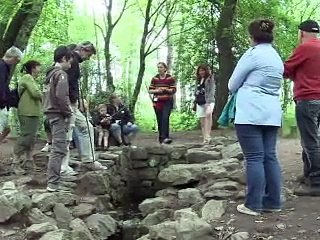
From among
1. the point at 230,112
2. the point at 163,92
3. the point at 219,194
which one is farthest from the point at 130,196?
the point at 230,112

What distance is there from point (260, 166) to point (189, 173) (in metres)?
2.79

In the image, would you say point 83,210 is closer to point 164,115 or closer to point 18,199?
point 18,199

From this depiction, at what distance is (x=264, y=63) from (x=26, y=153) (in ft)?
15.4

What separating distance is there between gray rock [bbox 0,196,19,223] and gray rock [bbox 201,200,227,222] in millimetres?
2027

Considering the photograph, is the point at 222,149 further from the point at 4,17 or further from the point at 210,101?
the point at 4,17

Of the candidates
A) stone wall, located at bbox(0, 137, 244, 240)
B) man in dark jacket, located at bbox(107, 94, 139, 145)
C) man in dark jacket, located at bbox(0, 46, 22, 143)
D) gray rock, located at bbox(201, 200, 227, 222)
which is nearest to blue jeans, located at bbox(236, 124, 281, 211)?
gray rock, located at bbox(201, 200, 227, 222)

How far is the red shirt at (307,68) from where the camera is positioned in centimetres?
611

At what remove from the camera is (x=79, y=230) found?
6.35 metres

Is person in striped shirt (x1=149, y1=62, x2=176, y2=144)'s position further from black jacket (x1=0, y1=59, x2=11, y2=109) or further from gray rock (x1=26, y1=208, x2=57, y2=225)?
gray rock (x1=26, y1=208, x2=57, y2=225)

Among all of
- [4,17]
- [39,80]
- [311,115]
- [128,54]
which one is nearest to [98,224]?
[311,115]

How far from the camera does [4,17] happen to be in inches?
456

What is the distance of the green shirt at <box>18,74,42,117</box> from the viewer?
8.57 meters

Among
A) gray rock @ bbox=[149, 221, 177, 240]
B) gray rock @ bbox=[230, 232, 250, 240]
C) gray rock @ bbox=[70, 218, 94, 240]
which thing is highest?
gray rock @ bbox=[230, 232, 250, 240]

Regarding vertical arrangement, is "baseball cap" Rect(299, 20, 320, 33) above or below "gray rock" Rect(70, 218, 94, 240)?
above
